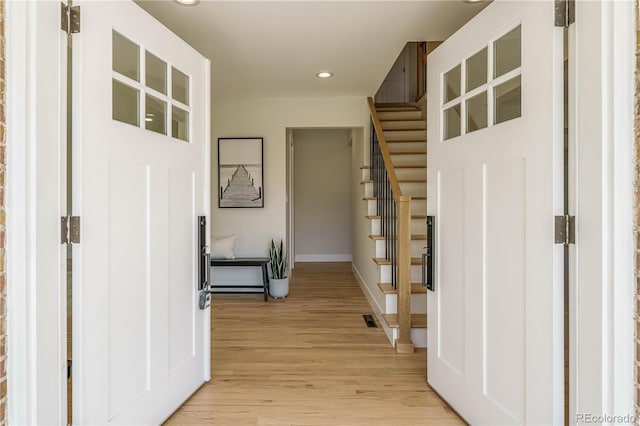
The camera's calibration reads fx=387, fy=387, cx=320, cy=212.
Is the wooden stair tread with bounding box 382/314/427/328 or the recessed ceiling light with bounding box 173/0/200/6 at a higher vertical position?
the recessed ceiling light with bounding box 173/0/200/6

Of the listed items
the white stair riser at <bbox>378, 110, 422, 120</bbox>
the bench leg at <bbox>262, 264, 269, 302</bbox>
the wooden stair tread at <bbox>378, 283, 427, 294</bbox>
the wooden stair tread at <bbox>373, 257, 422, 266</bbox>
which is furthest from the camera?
the white stair riser at <bbox>378, 110, 422, 120</bbox>

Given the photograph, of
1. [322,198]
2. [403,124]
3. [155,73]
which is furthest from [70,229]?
[322,198]

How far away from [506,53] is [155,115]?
158cm

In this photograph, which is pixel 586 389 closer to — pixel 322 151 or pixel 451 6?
pixel 451 6

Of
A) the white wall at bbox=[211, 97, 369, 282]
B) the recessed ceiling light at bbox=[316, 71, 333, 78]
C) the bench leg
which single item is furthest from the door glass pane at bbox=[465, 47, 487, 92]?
the bench leg

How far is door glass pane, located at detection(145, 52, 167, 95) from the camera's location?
1.77m

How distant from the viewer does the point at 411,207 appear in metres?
3.75

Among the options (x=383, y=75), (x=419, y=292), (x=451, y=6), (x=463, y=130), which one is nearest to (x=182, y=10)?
(x=451, y=6)

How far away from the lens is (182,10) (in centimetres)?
225

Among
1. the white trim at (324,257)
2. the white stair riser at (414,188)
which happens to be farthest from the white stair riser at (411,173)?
the white trim at (324,257)

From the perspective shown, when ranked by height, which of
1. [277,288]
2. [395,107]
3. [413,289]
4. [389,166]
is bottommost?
[277,288]

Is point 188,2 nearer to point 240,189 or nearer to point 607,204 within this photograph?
point 607,204

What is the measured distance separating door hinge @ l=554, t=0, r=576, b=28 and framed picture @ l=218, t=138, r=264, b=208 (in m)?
3.57

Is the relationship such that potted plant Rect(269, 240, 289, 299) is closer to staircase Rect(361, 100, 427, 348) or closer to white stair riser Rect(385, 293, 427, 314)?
staircase Rect(361, 100, 427, 348)
